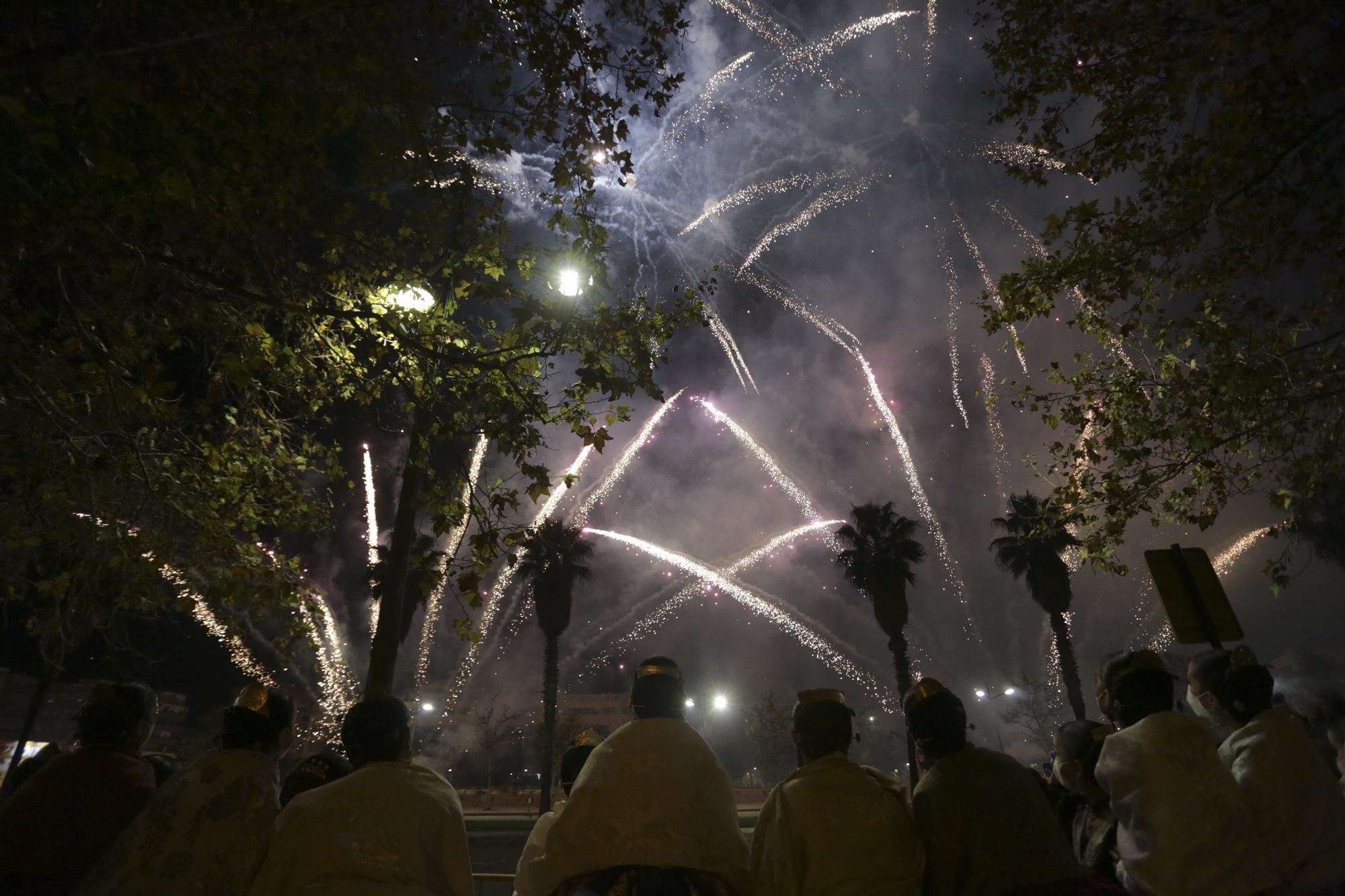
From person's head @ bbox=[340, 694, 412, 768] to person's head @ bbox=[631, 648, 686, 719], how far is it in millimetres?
1288

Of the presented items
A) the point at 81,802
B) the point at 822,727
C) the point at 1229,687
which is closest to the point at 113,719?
the point at 81,802

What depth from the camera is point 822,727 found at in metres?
3.88

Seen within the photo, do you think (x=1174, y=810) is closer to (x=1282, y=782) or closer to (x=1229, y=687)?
(x=1282, y=782)

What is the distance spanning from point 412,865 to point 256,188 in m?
6.35

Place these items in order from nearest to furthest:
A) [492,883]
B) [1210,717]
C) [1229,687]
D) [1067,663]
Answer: [1229,687] → [1210,717] → [492,883] → [1067,663]

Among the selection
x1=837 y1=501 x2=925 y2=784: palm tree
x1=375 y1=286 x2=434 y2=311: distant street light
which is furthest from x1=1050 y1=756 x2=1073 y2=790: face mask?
x1=837 y1=501 x2=925 y2=784: palm tree

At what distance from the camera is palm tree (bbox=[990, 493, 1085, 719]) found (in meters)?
29.1

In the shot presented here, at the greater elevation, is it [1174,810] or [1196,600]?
[1196,600]

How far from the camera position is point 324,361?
937cm

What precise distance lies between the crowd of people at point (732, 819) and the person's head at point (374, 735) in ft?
0.05

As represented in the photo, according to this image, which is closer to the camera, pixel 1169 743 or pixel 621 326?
pixel 1169 743

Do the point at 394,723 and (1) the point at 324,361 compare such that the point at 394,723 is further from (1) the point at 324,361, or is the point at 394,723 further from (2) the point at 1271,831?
(1) the point at 324,361

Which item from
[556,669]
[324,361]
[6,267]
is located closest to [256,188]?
[6,267]

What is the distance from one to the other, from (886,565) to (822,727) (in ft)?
89.2
